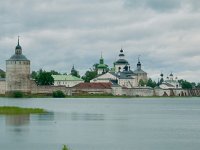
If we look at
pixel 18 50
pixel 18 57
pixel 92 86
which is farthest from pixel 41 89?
pixel 92 86

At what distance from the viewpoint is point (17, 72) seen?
116 m

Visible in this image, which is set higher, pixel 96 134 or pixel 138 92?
pixel 138 92

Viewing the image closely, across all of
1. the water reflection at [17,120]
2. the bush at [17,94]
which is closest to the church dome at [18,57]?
the bush at [17,94]

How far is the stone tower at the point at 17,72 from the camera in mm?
115125

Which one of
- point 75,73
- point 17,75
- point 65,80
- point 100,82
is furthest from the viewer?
point 75,73

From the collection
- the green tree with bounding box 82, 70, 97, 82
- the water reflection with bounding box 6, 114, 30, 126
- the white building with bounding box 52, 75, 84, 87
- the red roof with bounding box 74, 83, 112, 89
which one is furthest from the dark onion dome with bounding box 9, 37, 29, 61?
the water reflection with bounding box 6, 114, 30, 126

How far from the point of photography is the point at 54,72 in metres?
154

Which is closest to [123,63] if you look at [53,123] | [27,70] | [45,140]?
[27,70]

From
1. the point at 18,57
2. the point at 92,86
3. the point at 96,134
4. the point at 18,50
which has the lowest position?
the point at 96,134

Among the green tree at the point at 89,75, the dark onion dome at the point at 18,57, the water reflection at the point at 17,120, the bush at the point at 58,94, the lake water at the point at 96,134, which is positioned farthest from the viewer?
the green tree at the point at 89,75

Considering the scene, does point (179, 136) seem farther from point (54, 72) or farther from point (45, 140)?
point (54, 72)

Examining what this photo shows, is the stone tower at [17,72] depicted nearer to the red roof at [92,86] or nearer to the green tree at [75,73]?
the red roof at [92,86]

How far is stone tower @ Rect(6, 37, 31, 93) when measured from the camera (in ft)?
378

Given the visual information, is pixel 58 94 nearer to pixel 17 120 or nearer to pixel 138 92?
pixel 138 92
